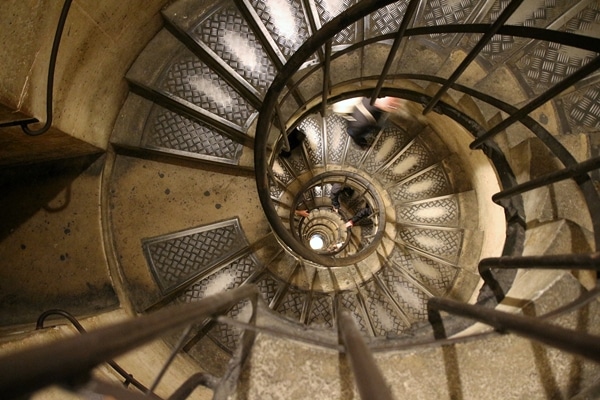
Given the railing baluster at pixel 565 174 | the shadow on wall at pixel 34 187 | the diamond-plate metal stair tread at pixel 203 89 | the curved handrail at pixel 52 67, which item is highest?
the diamond-plate metal stair tread at pixel 203 89

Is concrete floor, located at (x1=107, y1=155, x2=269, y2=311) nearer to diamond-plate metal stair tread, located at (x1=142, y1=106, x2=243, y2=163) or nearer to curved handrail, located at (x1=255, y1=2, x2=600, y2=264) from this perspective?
diamond-plate metal stair tread, located at (x1=142, y1=106, x2=243, y2=163)

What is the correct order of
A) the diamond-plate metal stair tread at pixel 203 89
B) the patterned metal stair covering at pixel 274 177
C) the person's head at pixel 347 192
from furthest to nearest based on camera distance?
1. the person's head at pixel 347 192
2. the diamond-plate metal stair tread at pixel 203 89
3. the patterned metal stair covering at pixel 274 177

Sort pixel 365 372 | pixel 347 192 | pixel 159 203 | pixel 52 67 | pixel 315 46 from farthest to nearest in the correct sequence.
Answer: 1. pixel 347 192
2. pixel 159 203
3. pixel 52 67
4. pixel 315 46
5. pixel 365 372

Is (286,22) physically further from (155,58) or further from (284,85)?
(284,85)

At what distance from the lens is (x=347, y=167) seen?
5.70m

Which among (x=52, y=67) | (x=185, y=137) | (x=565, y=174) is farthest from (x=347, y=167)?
(x=52, y=67)

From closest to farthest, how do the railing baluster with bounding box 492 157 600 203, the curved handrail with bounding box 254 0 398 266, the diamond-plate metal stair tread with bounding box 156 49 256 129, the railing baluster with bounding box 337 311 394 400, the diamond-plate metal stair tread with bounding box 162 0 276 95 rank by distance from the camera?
the railing baluster with bounding box 337 311 394 400 → the railing baluster with bounding box 492 157 600 203 → the curved handrail with bounding box 254 0 398 266 → the diamond-plate metal stair tread with bounding box 162 0 276 95 → the diamond-plate metal stair tread with bounding box 156 49 256 129

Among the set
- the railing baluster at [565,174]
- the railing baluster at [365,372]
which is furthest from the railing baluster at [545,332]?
the railing baluster at [565,174]

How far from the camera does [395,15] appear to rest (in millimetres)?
3371

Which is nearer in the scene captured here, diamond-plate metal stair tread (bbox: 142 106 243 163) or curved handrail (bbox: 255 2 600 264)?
curved handrail (bbox: 255 2 600 264)

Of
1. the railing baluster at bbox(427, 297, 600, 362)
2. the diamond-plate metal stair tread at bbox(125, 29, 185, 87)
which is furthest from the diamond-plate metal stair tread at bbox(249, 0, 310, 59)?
the railing baluster at bbox(427, 297, 600, 362)

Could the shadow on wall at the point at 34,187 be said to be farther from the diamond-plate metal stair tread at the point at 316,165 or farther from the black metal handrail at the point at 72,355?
the black metal handrail at the point at 72,355

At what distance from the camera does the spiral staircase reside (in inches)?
79.9

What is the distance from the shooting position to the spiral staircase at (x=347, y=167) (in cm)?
203
